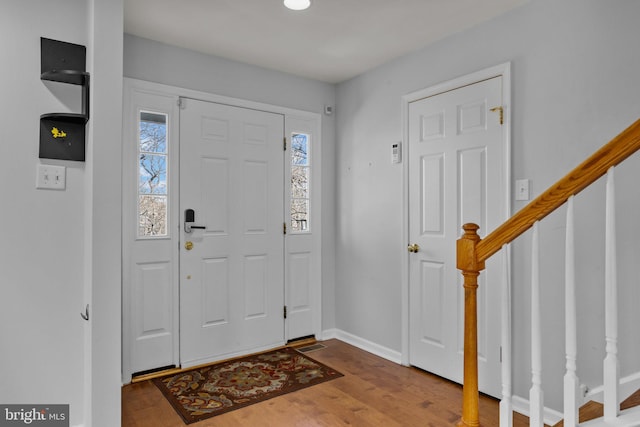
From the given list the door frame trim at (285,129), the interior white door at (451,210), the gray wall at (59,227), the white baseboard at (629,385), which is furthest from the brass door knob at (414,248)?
the gray wall at (59,227)

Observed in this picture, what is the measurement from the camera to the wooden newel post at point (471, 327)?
151cm

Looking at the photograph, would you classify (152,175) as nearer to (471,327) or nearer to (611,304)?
(471,327)

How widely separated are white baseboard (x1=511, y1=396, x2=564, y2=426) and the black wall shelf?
9.21 feet

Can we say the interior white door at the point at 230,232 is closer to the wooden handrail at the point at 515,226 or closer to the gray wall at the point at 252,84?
the gray wall at the point at 252,84

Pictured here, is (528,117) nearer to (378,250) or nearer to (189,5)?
(378,250)

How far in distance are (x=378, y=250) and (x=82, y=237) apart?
2.23 m

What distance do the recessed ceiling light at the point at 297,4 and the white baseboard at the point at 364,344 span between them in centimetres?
265

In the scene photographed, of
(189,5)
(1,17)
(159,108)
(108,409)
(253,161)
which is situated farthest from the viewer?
(253,161)

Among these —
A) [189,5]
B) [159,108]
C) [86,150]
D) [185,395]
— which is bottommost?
[185,395]

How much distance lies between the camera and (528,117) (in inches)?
93.7

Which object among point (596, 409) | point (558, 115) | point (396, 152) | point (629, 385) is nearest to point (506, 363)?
point (596, 409)

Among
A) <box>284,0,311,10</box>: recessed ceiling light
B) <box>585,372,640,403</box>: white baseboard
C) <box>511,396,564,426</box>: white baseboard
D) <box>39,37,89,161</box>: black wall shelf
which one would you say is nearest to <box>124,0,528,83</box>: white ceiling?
<box>284,0,311,10</box>: recessed ceiling light

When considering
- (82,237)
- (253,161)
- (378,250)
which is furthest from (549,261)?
(82,237)

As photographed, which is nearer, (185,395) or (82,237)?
(82,237)
